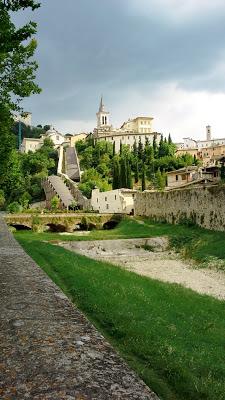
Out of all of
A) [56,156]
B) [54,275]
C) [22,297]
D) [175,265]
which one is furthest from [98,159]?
[22,297]

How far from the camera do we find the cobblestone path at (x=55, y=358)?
5141 millimetres

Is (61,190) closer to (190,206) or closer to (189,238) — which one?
(190,206)

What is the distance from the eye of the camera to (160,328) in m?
11.8

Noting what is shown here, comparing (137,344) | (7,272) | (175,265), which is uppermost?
(7,272)

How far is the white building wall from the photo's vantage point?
76.5 meters

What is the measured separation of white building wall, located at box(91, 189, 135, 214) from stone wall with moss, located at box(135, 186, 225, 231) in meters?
10.7

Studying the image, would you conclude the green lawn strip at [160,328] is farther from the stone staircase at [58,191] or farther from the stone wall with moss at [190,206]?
the stone staircase at [58,191]

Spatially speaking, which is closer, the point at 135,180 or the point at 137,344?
the point at 137,344

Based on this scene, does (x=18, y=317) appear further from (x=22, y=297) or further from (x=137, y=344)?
(x=137, y=344)

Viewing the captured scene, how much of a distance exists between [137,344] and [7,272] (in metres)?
5.63

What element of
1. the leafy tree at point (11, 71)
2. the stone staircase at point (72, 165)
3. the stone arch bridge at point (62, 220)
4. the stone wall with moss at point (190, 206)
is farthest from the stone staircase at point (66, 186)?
the leafy tree at point (11, 71)

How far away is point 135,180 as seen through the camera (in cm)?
10444

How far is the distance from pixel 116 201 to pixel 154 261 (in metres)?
41.4

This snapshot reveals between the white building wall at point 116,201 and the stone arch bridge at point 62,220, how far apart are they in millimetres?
8080
